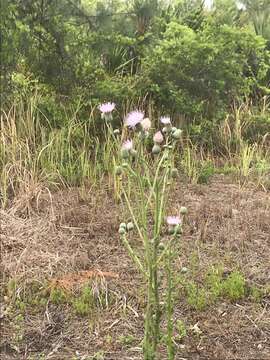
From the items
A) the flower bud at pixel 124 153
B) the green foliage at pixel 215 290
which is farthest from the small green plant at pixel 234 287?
the flower bud at pixel 124 153

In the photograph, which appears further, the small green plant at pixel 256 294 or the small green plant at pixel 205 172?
the small green plant at pixel 205 172

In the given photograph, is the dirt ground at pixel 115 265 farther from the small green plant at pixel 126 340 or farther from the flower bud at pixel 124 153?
the flower bud at pixel 124 153

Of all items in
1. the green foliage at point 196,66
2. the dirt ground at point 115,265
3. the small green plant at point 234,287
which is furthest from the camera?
the green foliage at point 196,66

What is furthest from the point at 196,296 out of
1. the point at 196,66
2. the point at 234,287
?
the point at 196,66

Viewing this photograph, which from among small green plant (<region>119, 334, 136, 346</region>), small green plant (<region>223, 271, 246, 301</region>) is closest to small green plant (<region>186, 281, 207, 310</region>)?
small green plant (<region>223, 271, 246, 301</region>)

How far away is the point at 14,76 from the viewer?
16.1ft

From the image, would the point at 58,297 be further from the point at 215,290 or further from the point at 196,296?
the point at 215,290

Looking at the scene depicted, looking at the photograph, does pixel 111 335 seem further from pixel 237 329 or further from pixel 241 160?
pixel 241 160

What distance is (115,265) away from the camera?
12.2ft

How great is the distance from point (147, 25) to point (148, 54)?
14.8 inches

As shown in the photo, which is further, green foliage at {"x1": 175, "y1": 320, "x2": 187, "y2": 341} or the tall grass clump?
the tall grass clump

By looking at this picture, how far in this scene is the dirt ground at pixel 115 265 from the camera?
9.93 feet

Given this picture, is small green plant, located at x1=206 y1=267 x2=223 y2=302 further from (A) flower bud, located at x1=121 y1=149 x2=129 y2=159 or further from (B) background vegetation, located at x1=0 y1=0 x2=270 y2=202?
(B) background vegetation, located at x1=0 y1=0 x2=270 y2=202

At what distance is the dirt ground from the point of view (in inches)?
119
